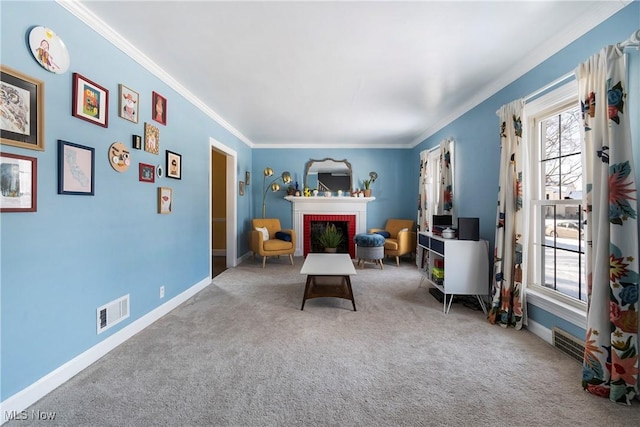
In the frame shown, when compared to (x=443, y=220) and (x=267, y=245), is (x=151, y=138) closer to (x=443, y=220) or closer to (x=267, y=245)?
(x=267, y=245)

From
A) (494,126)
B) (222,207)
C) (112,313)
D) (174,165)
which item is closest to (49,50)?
(174,165)

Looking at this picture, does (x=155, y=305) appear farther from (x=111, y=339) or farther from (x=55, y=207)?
(x=55, y=207)

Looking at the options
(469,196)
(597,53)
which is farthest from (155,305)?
(597,53)

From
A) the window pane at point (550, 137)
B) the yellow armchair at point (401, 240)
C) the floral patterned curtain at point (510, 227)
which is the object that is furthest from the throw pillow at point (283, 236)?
the window pane at point (550, 137)

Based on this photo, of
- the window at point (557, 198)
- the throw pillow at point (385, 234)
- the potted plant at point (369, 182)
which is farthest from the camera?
the potted plant at point (369, 182)

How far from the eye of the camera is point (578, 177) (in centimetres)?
214

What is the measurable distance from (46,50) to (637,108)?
3505 mm

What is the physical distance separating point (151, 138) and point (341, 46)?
1914 mm

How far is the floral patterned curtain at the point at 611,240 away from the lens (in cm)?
154

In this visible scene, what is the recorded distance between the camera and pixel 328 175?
603cm

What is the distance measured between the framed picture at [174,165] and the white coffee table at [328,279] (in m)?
1.73

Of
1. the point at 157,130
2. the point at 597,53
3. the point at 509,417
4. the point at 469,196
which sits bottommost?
the point at 509,417

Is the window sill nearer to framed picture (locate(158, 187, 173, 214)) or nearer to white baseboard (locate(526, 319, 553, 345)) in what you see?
white baseboard (locate(526, 319, 553, 345))

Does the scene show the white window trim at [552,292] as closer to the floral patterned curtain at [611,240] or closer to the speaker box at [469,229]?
the floral patterned curtain at [611,240]
